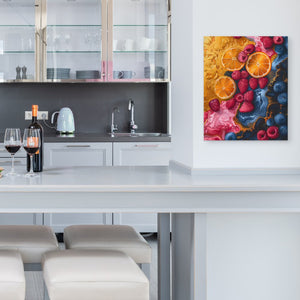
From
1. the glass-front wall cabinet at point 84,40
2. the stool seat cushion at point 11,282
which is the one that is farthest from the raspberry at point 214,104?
the glass-front wall cabinet at point 84,40

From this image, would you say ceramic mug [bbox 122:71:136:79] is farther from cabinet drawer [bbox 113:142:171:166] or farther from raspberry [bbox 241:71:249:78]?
raspberry [bbox 241:71:249:78]

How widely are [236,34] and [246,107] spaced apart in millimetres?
327

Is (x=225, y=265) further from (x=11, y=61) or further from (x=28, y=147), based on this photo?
(x=11, y=61)

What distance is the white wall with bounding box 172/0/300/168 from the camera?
2.55 meters

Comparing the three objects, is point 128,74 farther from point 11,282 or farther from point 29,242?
point 11,282

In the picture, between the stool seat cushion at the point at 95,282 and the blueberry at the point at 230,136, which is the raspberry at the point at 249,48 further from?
the stool seat cushion at the point at 95,282

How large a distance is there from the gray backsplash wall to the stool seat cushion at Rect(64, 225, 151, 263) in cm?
265

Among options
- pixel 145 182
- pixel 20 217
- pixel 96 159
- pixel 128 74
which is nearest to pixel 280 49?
pixel 145 182

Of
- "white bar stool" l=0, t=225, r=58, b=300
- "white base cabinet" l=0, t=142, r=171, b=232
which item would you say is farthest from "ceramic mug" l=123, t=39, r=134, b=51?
"white bar stool" l=0, t=225, r=58, b=300

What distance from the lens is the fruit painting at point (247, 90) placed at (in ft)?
8.45

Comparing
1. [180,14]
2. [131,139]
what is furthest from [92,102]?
[180,14]

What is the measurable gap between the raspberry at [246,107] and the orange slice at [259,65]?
0.41 ft

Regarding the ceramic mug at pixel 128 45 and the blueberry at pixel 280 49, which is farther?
the ceramic mug at pixel 128 45

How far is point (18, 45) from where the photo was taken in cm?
491
